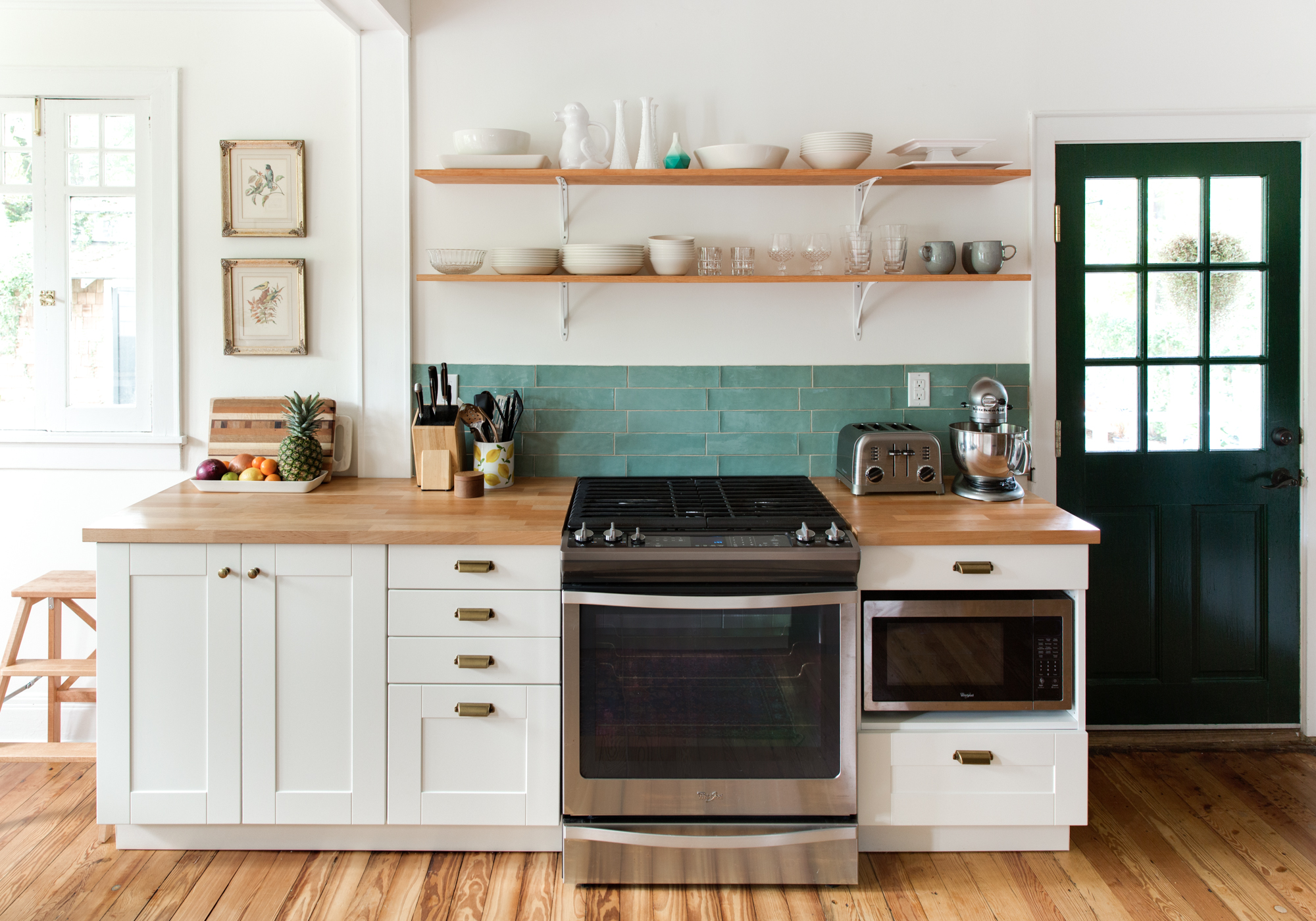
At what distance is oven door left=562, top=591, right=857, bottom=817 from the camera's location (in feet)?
7.48

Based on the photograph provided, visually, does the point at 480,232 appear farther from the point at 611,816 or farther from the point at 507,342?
the point at 611,816

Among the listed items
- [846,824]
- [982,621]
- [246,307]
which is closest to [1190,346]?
[982,621]

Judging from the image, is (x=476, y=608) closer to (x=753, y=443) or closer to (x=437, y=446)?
(x=437, y=446)

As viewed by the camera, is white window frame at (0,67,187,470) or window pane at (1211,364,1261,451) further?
window pane at (1211,364,1261,451)

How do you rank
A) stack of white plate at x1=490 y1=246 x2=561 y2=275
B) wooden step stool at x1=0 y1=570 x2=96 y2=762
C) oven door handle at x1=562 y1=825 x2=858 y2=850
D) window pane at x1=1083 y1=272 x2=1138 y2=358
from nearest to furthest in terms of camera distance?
1. oven door handle at x1=562 y1=825 x2=858 y2=850
2. wooden step stool at x1=0 y1=570 x2=96 y2=762
3. stack of white plate at x1=490 y1=246 x2=561 y2=275
4. window pane at x1=1083 y1=272 x2=1138 y2=358

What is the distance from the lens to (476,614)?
7.72 ft

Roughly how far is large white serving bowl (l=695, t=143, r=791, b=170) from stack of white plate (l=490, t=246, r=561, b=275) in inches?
21.0

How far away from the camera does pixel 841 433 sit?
115 inches

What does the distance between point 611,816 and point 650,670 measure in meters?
0.38

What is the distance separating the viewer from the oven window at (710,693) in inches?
89.7

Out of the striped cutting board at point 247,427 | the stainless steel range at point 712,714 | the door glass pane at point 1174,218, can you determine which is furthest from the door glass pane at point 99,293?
the door glass pane at point 1174,218

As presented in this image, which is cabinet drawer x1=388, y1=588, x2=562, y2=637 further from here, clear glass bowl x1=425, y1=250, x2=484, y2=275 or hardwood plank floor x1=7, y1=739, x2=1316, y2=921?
clear glass bowl x1=425, y1=250, x2=484, y2=275

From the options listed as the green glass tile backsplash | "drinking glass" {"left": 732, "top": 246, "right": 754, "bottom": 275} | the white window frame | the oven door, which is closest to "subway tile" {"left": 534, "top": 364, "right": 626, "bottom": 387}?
the green glass tile backsplash

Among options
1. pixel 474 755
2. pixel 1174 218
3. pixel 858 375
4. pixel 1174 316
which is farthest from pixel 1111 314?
pixel 474 755
